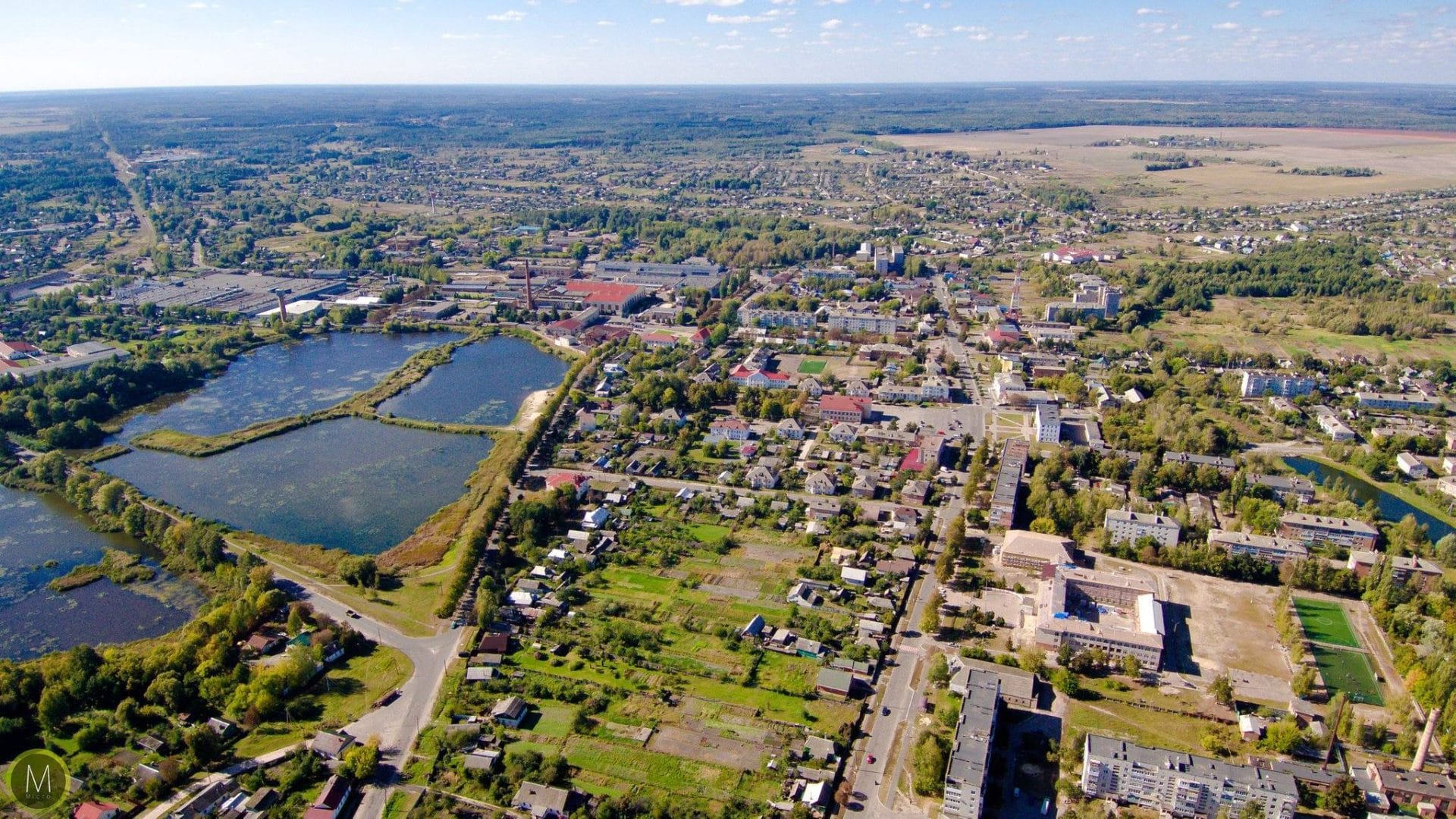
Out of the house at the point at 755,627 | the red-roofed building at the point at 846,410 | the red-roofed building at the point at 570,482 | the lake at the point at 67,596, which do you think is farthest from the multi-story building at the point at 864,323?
the lake at the point at 67,596

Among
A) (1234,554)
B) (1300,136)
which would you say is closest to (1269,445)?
(1234,554)

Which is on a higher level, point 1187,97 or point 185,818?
point 1187,97

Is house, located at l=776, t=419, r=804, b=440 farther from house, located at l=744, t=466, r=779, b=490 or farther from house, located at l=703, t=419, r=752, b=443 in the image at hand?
house, located at l=744, t=466, r=779, b=490

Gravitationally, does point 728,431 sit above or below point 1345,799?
above

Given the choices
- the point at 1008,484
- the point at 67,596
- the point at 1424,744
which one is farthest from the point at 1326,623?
the point at 67,596

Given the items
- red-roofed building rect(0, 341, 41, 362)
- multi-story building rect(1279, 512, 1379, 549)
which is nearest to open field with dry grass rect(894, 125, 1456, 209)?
multi-story building rect(1279, 512, 1379, 549)

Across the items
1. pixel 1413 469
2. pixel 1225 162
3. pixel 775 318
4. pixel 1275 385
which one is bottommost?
pixel 1413 469

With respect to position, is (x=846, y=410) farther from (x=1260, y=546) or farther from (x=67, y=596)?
(x=67, y=596)

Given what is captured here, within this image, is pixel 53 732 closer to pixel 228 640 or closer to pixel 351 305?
pixel 228 640
